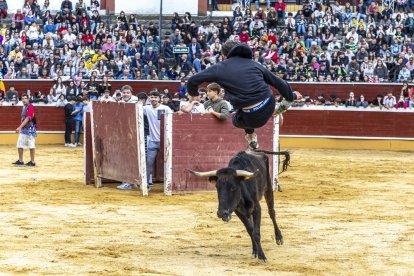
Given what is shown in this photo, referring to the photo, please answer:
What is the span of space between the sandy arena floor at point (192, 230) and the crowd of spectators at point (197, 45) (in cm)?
924

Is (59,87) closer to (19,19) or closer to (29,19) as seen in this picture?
(29,19)

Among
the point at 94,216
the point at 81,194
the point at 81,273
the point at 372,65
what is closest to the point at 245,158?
the point at 81,273

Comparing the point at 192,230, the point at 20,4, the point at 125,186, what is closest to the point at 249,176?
the point at 192,230

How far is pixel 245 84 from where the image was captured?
9.59m

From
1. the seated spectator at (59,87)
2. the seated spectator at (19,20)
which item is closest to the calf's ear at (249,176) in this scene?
the seated spectator at (59,87)

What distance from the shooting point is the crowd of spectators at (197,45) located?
2700 cm

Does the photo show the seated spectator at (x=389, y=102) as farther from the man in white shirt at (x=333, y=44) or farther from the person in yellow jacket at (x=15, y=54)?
the person in yellow jacket at (x=15, y=54)

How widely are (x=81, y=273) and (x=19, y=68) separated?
19.7 meters

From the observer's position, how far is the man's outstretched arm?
9391 millimetres

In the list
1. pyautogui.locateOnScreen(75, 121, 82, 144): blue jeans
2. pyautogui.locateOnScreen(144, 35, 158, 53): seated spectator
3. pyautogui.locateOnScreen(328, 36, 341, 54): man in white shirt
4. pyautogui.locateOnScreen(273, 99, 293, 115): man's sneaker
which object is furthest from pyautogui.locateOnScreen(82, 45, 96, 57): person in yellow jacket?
pyautogui.locateOnScreen(273, 99, 293, 115): man's sneaker

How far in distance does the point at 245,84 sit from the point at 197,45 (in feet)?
64.6

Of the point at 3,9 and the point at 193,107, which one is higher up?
the point at 3,9

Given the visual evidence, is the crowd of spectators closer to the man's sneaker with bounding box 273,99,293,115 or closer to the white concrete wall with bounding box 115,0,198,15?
the white concrete wall with bounding box 115,0,198,15

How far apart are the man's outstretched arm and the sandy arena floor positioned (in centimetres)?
158
